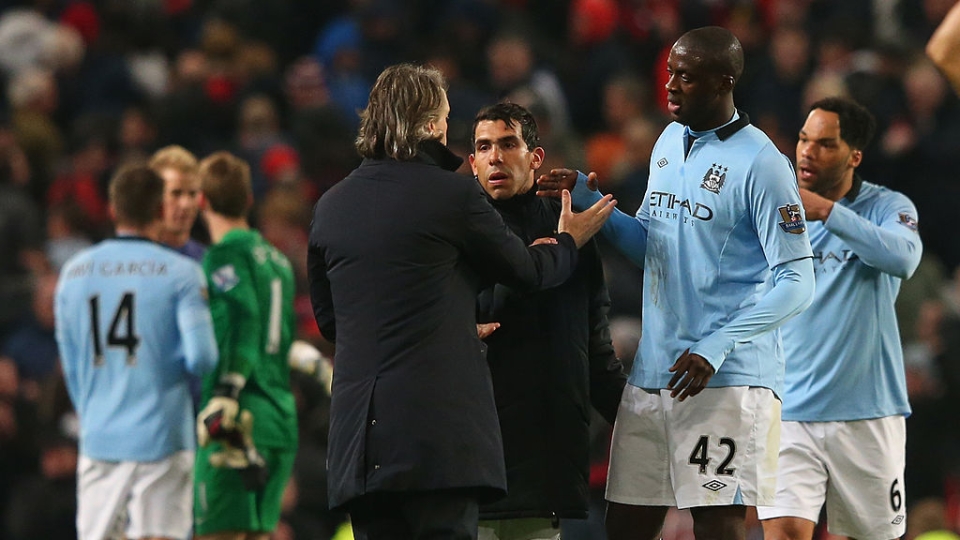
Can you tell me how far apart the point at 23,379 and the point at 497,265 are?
6.18 m

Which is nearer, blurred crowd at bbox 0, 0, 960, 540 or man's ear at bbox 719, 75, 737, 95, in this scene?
man's ear at bbox 719, 75, 737, 95

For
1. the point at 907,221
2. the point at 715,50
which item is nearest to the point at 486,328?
the point at 715,50

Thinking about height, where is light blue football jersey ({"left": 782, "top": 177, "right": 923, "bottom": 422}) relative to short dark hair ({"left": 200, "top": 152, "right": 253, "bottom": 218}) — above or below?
below

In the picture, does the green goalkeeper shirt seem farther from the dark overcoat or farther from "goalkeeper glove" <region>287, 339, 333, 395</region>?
the dark overcoat

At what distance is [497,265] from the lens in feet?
15.8

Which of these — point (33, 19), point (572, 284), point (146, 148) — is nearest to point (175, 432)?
point (572, 284)

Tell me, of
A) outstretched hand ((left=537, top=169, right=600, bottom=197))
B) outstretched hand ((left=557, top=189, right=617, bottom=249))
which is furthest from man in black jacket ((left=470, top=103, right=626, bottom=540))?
outstretched hand ((left=557, top=189, right=617, bottom=249))

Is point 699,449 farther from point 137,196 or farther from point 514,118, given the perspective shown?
point 137,196

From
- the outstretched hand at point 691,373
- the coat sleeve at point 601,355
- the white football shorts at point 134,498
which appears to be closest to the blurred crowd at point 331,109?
the white football shorts at point 134,498

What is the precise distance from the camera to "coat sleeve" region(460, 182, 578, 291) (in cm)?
475

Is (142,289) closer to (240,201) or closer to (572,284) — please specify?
(240,201)

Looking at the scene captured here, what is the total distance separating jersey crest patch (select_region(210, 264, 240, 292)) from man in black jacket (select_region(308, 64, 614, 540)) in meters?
2.25

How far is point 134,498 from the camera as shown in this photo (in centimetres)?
695

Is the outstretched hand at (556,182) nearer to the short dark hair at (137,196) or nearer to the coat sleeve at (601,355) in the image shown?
the coat sleeve at (601,355)
